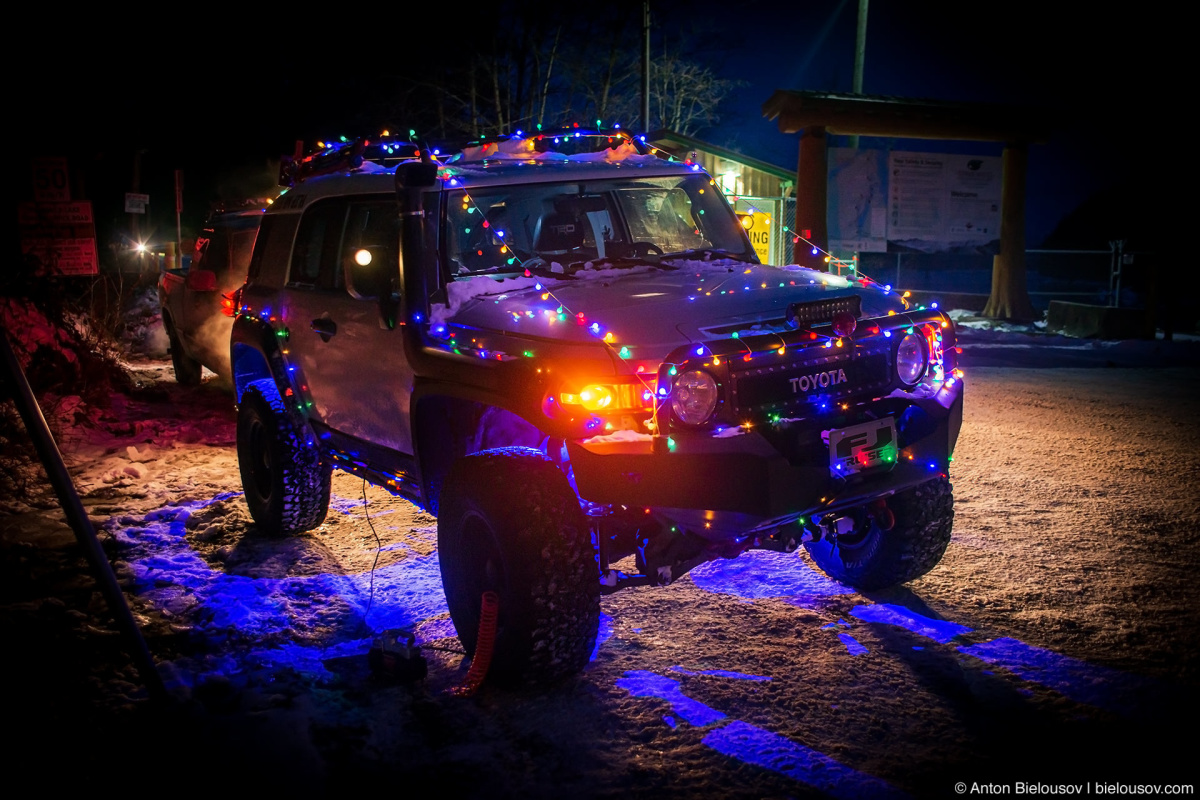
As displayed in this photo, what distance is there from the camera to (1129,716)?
3.57m

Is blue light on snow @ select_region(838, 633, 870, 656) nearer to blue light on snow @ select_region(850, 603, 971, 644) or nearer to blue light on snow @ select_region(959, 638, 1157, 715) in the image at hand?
blue light on snow @ select_region(850, 603, 971, 644)

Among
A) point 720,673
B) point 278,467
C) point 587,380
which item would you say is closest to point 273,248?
point 278,467

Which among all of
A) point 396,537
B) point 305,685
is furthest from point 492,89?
point 305,685

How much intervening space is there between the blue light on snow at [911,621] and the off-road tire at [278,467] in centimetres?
327

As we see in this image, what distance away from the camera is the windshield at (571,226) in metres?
4.63

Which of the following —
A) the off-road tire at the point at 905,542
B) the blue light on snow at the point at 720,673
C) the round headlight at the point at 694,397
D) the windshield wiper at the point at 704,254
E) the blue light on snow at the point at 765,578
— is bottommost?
the blue light on snow at the point at 720,673

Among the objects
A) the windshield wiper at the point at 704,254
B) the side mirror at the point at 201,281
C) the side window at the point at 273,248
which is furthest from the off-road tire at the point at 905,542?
the side mirror at the point at 201,281

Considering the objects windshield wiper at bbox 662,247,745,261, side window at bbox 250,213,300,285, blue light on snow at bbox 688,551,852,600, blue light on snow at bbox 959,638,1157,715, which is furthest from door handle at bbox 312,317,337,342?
blue light on snow at bbox 959,638,1157,715

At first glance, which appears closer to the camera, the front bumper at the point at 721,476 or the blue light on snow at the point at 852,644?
the front bumper at the point at 721,476

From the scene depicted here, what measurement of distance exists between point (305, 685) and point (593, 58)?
35699 millimetres

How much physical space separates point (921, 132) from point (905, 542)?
14522 millimetres

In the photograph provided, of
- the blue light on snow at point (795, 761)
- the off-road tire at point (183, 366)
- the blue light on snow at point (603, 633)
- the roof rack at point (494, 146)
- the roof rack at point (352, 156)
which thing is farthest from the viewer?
the off-road tire at point (183, 366)

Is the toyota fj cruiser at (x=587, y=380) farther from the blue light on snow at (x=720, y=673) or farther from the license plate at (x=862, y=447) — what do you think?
the blue light on snow at (x=720, y=673)

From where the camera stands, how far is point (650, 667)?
414 centimetres
